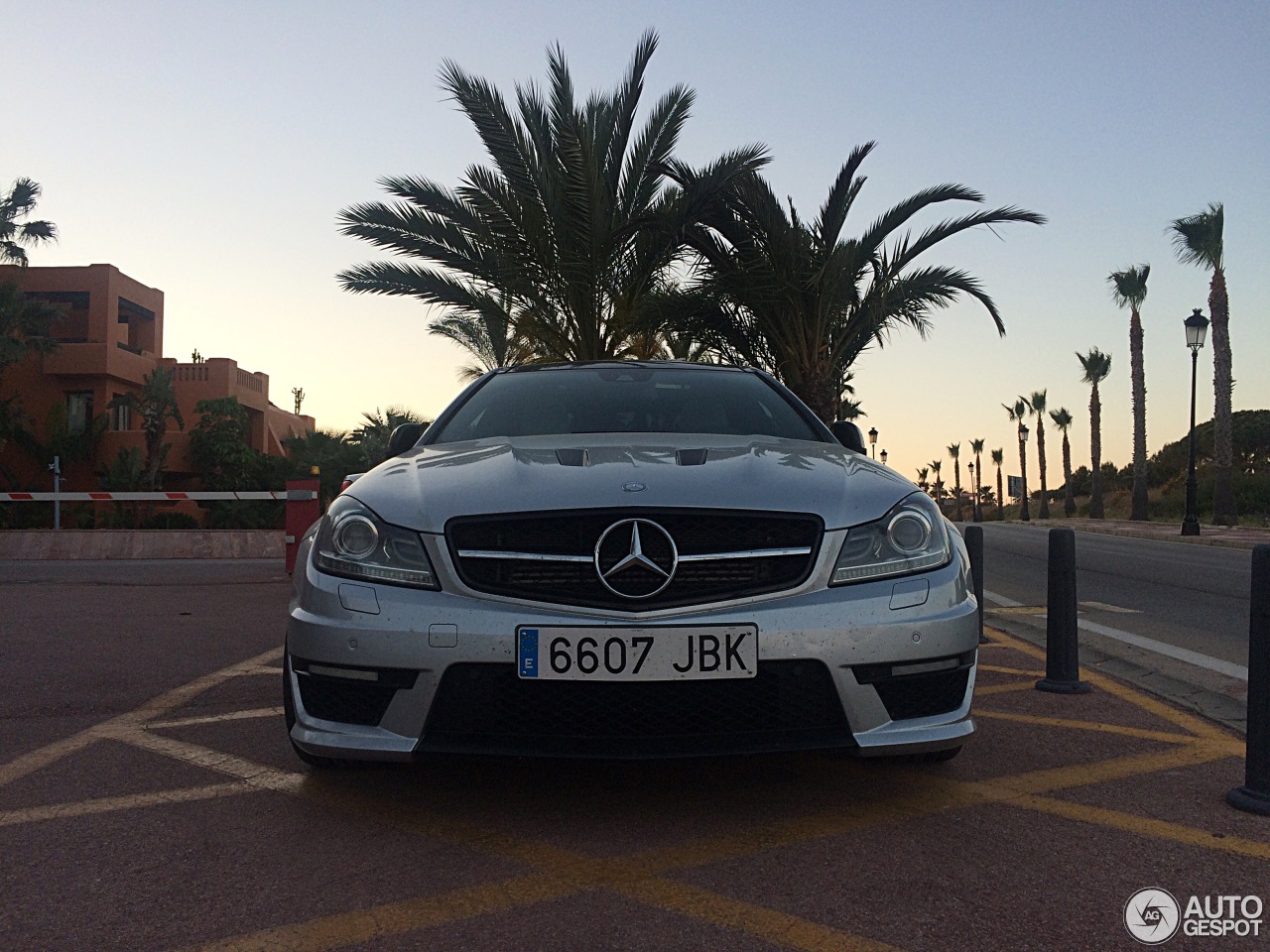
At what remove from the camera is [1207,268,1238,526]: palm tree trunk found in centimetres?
2873

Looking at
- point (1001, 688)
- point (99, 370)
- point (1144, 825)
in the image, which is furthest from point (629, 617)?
point (99, 370)

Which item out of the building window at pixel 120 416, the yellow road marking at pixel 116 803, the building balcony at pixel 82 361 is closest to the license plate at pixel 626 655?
the yellow road marking at pixel 116 803

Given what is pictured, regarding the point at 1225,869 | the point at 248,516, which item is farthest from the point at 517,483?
the point at 248,516

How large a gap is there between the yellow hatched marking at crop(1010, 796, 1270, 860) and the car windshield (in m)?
1.65

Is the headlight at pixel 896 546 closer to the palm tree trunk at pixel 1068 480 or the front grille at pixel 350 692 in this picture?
the front grille at pixel 350 692

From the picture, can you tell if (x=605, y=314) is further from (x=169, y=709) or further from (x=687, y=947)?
(x=687, y=947)

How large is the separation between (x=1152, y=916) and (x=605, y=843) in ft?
4.07

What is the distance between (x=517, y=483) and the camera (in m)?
2.96

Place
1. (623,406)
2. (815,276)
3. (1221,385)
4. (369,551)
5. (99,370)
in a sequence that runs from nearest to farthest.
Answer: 1. (369,551)
2. (623,406)
3. (815,276)
4. (1221,385)
5. (99,370)

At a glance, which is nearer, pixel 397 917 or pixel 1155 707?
pixel 397 917

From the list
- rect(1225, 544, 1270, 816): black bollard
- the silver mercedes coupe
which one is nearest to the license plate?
the silver mercedes coupe

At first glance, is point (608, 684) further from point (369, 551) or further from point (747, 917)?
point (369, 551)

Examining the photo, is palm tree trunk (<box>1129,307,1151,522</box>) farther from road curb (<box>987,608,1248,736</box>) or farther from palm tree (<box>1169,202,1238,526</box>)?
road curb (<box>987,608,1248,736</box>)

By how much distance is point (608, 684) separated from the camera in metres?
2.63
